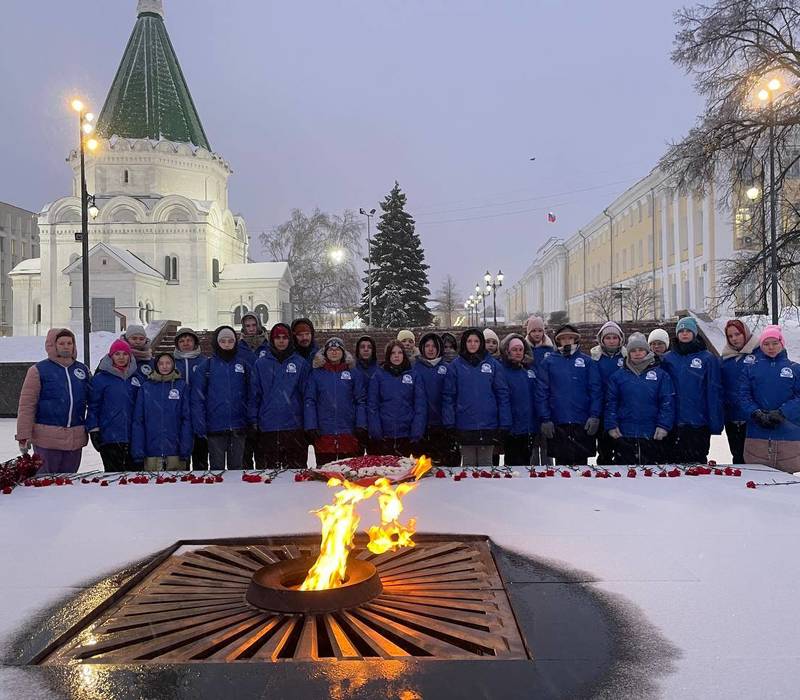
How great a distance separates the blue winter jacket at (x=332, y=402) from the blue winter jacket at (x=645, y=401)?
2.29 metres

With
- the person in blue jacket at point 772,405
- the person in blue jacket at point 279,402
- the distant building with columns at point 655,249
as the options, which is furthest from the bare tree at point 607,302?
the person in blue jacket at point 279,402

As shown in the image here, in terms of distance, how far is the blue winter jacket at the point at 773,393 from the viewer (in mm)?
5410

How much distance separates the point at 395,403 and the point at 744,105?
45.6 ft

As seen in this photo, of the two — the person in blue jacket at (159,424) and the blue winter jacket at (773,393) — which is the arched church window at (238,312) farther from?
the blue winter jacket at (773,393)

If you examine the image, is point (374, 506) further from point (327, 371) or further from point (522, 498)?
point (327, 371)

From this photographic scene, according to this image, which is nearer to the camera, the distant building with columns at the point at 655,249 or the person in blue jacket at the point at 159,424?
the person in blue jacket at the point at 159,424

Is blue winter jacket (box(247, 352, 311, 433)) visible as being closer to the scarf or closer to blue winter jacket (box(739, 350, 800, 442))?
the scarf

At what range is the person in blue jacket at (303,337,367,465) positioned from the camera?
233 inches

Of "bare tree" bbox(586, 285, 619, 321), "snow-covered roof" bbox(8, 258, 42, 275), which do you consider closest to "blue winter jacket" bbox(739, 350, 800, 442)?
"bare tree" bbox(586, 285, 619, 321)

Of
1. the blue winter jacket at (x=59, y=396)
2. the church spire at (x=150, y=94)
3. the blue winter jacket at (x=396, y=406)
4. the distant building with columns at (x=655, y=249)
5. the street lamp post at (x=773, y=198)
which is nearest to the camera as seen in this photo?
the blue winter jacket at (x=59, y=396)

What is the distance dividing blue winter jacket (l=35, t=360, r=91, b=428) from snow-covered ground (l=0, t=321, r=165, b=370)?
12.5m

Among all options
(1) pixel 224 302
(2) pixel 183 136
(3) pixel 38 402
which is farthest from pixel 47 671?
(2) pixel 183 136

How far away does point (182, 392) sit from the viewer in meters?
5.82

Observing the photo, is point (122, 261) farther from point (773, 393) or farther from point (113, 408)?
point (773, 393)
